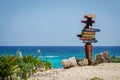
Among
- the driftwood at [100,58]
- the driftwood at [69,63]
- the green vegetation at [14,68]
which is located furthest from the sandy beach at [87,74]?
the driftwood at [100,58]

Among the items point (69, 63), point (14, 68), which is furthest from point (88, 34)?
point (14, 68)

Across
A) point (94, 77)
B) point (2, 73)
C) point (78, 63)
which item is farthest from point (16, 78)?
point (78, 63)

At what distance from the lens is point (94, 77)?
18.8 m

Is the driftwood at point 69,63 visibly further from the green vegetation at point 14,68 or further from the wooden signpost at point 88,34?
the green vegetation at point 14,68

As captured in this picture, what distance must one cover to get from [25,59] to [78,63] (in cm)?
403

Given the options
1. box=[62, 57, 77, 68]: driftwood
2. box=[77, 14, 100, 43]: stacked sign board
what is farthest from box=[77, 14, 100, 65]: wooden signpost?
box=[62, 57, 77, 68]: driftwood

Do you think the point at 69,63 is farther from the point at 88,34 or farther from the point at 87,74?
the point at 87,74

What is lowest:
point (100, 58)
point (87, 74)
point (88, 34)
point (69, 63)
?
point (87, 74)

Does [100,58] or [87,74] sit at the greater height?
[100,58]

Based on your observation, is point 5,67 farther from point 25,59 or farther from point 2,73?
point 25,59

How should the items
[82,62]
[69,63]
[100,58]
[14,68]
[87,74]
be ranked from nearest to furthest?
1. [14,68]
2. [87,74]
3. [69,63]
4. [82,62]
5. [100,58]

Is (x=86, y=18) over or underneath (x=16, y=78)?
over

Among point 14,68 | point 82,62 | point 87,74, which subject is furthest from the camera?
point 82,62

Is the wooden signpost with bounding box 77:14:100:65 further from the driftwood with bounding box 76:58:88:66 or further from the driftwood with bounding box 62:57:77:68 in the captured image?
the driftwood with bounding box 62:57:77:68
